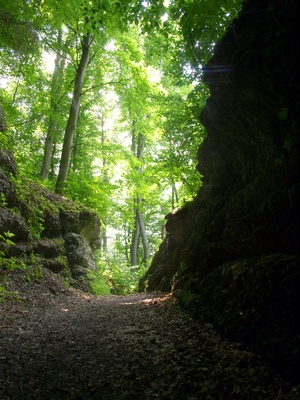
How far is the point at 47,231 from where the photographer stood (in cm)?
1092

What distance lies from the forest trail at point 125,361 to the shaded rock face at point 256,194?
13.3 inches

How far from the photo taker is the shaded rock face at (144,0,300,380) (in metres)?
3.41

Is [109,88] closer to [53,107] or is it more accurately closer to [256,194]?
[53,107]

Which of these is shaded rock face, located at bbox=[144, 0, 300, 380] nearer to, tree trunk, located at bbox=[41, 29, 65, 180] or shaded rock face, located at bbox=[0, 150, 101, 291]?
shaded rock face, located at bbox=[0, 150, 101, 291]

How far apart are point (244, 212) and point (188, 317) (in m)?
2.15

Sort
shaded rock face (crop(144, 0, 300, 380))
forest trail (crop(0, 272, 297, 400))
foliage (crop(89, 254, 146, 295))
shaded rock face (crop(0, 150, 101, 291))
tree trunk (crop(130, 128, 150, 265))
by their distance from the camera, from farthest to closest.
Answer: tree trunk (crop(130, 128, 150, 265)) → foliage (crop(89, 254, 146, 295)) → shaded rock face (crop(0, 150, 101, 291)) → shaded rock face (crop(144, 0, 300, 380)) → forest trail (crop(0, 272, 297, 400))

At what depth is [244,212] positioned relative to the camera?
5234 millimetres

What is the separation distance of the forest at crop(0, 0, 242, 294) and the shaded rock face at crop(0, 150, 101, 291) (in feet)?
1.91

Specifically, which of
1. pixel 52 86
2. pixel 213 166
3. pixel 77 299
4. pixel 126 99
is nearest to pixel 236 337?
pixel 213 166

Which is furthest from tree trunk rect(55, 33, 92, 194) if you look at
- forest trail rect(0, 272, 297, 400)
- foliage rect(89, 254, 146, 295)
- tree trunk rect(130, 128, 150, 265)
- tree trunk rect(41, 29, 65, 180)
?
tree trunk rect(130, 128, 150, 265)

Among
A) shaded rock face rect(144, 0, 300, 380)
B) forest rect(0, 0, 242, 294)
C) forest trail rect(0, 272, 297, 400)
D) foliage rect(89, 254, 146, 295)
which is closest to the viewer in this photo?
forest trail rect(0, 272, 297, 400)

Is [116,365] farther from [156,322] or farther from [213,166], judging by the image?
[213,166]

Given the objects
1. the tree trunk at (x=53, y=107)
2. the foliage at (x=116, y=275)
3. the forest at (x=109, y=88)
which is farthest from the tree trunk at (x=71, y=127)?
the foliage at (x=116, y=275)

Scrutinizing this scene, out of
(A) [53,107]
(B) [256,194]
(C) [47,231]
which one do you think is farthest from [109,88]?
(B) [256,194]
